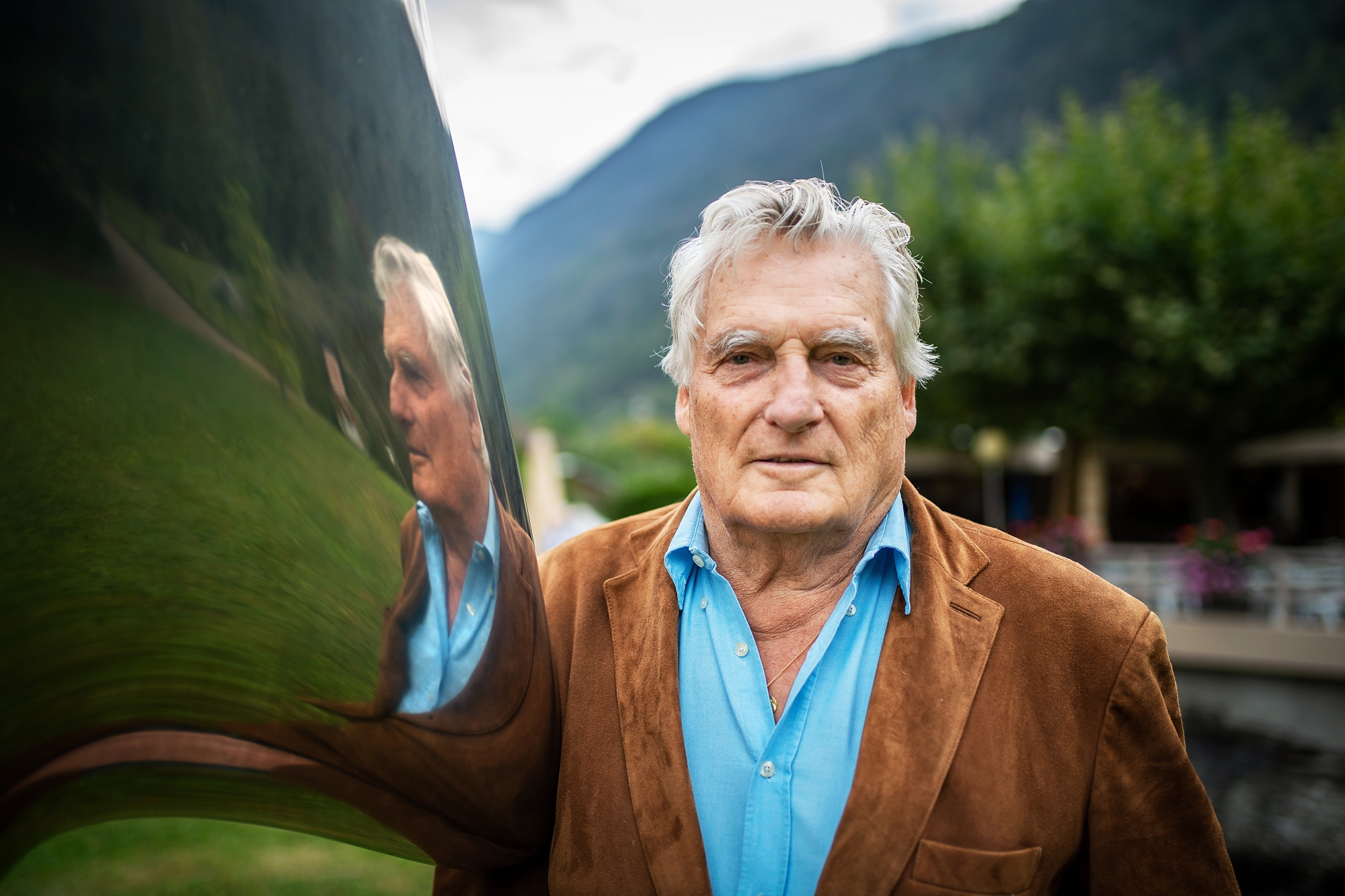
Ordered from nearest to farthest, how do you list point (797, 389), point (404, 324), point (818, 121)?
point (404, 324), point (797, 389), point (818, 121)

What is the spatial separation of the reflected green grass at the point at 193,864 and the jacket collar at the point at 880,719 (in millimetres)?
357

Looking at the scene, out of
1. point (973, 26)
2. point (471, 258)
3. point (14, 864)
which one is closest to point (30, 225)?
point (471, 258)

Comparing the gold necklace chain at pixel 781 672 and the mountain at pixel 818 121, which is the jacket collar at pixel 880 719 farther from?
the mountain at pixel 818 121

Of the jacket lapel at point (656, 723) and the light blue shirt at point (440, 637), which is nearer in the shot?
the light blue shirt at point (440, 637)

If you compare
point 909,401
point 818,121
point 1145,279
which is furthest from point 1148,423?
point 818,121

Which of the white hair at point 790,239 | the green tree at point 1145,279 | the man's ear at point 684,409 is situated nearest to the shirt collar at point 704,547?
the man's ear at point 684,409

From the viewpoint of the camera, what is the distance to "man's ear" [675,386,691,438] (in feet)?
4.53

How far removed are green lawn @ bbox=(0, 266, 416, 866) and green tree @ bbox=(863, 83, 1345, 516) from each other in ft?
46.5

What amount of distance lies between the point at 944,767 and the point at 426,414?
2.65ft

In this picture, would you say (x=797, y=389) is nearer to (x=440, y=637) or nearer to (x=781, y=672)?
(x=781, y=672)

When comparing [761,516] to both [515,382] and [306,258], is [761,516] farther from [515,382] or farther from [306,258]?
[515,382]

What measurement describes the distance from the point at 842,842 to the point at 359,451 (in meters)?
0.78

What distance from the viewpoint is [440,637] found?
87cm

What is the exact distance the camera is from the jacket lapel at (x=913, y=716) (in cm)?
106
